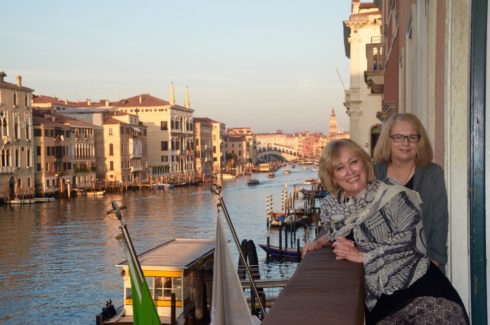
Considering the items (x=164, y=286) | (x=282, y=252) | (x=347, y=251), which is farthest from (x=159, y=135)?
(x=347, y=251)

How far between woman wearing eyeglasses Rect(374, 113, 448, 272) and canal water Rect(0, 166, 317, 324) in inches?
95.8

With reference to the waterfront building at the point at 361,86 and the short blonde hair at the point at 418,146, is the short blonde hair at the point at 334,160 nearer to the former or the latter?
the short blonde hair at the point at 418,146

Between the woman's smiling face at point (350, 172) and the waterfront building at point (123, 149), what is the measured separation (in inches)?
1924

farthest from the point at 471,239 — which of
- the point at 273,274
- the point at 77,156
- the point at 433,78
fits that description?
the point at 77,156

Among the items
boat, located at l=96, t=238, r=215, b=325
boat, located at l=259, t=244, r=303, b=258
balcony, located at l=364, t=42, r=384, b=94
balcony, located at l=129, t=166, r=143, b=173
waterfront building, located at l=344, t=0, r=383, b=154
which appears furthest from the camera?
balcony, located at l=129, t=166, r=143, b=173

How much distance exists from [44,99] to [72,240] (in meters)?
33.9

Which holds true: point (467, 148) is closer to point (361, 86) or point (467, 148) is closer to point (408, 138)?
point (408, 138)

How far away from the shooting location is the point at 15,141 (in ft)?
127

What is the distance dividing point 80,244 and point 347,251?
21244 millimetres

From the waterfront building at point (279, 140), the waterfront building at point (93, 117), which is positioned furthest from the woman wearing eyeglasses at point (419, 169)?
the waterfront building at point (279, 140)

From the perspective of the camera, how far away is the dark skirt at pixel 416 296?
1.38 metres

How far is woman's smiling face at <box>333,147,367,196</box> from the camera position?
5.29ft

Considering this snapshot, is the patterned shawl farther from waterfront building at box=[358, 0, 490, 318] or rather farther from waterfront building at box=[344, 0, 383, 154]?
waterfront building at box=[344, 0, 383, 154]

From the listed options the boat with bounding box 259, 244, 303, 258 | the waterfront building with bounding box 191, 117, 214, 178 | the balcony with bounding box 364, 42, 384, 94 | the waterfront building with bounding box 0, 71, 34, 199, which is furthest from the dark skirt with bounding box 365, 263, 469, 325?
the waterfront building with bounding box 191, 117, 214, 178
